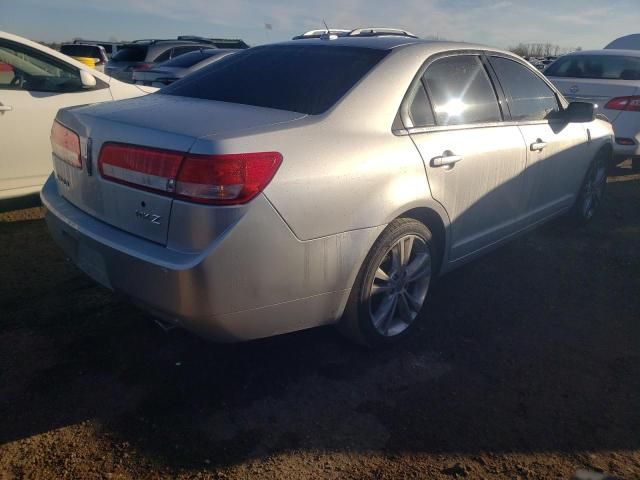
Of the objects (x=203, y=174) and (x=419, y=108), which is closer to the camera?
(x=203, y=174)

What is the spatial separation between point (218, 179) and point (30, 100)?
331 cm

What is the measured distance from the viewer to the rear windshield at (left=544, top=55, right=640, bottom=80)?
721cm

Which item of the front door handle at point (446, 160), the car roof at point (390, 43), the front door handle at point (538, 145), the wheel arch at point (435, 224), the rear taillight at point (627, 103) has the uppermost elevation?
the car roof at point (390, 43)

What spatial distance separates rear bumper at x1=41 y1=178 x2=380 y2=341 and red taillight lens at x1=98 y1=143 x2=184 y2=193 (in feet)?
0.77

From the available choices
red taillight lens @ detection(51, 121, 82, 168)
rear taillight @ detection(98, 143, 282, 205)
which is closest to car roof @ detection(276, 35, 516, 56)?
rear taillight @ detection(98, 143, 282, 205)

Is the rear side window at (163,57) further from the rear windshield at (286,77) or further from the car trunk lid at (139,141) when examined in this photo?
the car trunk lid at (139,141)

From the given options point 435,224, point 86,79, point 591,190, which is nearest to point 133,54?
point 86,79

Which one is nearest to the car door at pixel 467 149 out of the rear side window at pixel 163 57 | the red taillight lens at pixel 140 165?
the red taillight lens at pixel 140 165

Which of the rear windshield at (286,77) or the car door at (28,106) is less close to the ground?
the rear windshield at (286,77)

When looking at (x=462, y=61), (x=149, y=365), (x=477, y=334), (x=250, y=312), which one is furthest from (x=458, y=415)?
(x=462, y=61)

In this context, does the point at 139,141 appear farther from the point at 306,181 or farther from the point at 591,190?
the point at 591,190

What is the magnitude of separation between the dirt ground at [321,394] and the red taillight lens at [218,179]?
38.1 inches

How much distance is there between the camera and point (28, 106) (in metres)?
4.43

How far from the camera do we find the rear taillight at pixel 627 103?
6535 millimetres
